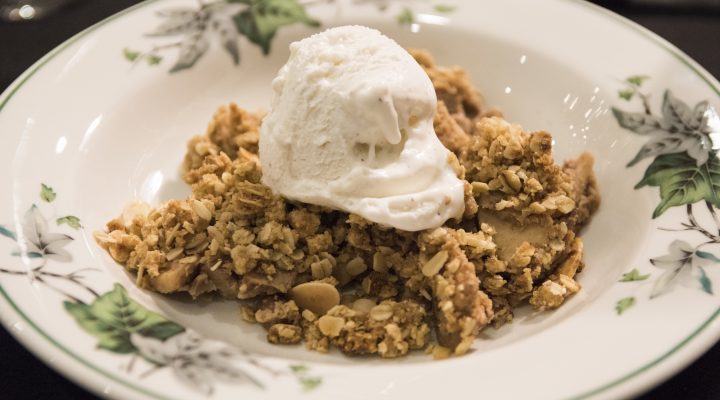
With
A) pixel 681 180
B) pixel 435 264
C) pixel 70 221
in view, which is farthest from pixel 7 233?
pixel 681 180

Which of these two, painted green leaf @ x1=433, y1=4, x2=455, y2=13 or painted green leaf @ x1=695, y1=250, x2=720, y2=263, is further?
painted green leaf @ x1=433, y1=4, x2=455, y2=13

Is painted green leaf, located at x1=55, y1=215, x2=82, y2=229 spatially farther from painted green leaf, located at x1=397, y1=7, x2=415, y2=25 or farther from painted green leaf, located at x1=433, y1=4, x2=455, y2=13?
painted green leaf, located at x1=433, y1=4, x2=455, y2=13

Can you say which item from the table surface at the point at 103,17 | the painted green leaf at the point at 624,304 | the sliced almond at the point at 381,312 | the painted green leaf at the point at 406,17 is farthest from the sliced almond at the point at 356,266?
the table surface at the point at 103,17

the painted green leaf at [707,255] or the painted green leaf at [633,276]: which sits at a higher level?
the painted green leaf at [707,255]

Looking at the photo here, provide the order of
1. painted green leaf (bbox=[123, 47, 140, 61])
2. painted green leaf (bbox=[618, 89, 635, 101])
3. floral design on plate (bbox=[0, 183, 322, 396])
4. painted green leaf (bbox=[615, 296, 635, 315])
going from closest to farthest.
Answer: floral design on plate (bbox=[0, 183, 322, 396]), painted green leaf (bbox=[615, 296, 635, 315]), painted green leaf (bbox=[618, 89, 635, 101]), painted green leaf (bbox=[123, 47, 140, 61])

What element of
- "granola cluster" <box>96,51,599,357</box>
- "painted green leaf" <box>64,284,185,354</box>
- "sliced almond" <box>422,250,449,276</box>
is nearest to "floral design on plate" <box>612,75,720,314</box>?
"granola cluster" <box>96,51,599,357</box>

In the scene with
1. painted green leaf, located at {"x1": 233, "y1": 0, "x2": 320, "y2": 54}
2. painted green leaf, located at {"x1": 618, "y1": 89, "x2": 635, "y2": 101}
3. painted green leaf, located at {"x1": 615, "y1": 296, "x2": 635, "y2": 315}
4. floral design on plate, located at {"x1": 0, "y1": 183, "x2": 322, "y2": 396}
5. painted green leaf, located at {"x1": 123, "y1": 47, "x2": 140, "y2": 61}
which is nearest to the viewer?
floral design on plate, located at {"x1": 0, "y1": 183, "x2": 322, "y2": 396}

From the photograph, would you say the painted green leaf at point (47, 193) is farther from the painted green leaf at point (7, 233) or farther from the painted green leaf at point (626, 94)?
the painted green leaf at point (626, 94)
